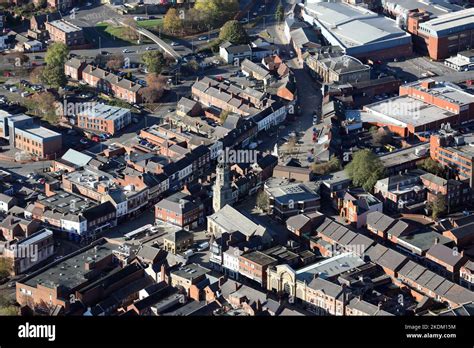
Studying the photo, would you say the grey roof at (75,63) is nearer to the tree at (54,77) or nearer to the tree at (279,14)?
the tree at (54,77)

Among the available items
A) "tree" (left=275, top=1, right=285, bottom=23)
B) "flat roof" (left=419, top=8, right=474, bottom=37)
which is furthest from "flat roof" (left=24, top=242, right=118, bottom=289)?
"tree" (left=275, top=1, right=285, bottom=23)

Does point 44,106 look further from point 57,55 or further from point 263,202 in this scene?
→ point 263,202

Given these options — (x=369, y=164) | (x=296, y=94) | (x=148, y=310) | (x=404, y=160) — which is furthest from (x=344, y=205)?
(x=296, y=94)

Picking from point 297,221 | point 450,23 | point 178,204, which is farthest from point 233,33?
point 297,221

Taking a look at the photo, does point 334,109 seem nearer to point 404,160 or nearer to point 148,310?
point 404,160

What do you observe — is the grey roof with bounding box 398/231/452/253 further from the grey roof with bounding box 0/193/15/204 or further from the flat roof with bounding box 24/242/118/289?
the grey roof with bounding box 0/193/15/204

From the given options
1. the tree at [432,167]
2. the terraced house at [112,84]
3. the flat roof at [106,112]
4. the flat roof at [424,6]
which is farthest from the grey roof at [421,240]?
the flat roof at [424,6]
